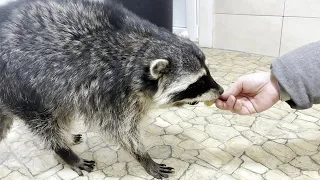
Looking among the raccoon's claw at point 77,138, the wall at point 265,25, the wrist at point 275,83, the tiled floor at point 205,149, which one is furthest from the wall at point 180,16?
the wrist at point 275,83

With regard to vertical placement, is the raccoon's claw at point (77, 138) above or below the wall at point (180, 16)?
below

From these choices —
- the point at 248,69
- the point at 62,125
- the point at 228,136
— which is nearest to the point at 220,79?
the point at 248,69

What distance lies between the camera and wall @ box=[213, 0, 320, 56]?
221cm

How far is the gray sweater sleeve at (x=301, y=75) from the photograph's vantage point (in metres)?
1.05

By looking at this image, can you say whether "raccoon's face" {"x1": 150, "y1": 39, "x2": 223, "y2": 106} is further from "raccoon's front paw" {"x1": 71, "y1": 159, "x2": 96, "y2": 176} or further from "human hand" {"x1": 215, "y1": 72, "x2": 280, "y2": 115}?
"raccoon's front paw" {"x1": 71, "y1": 159, "x2": 96, "y2": 176}

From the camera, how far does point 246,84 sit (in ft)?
4.05

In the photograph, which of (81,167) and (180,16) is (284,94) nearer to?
(81,167)

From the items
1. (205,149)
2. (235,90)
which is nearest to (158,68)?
(235,90)

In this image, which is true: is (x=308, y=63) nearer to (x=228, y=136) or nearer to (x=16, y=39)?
(x=228, y=136)

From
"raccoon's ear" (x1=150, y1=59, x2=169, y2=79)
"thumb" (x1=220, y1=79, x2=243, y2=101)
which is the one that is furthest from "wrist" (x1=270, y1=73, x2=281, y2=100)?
"raccoon's ear" (x1=150, y1=59, x2=169, y2=79)

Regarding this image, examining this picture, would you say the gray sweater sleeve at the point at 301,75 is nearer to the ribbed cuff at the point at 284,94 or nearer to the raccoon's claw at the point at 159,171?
the ribbed cuff at the point at 284,94

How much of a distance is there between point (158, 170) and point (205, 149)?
0.25 m

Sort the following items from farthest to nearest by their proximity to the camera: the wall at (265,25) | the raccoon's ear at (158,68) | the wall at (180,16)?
the wall at (180,16)
the wall at (265,25)
the raccoon's ear at (158,68)

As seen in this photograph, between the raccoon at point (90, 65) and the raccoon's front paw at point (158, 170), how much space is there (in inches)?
8.4
